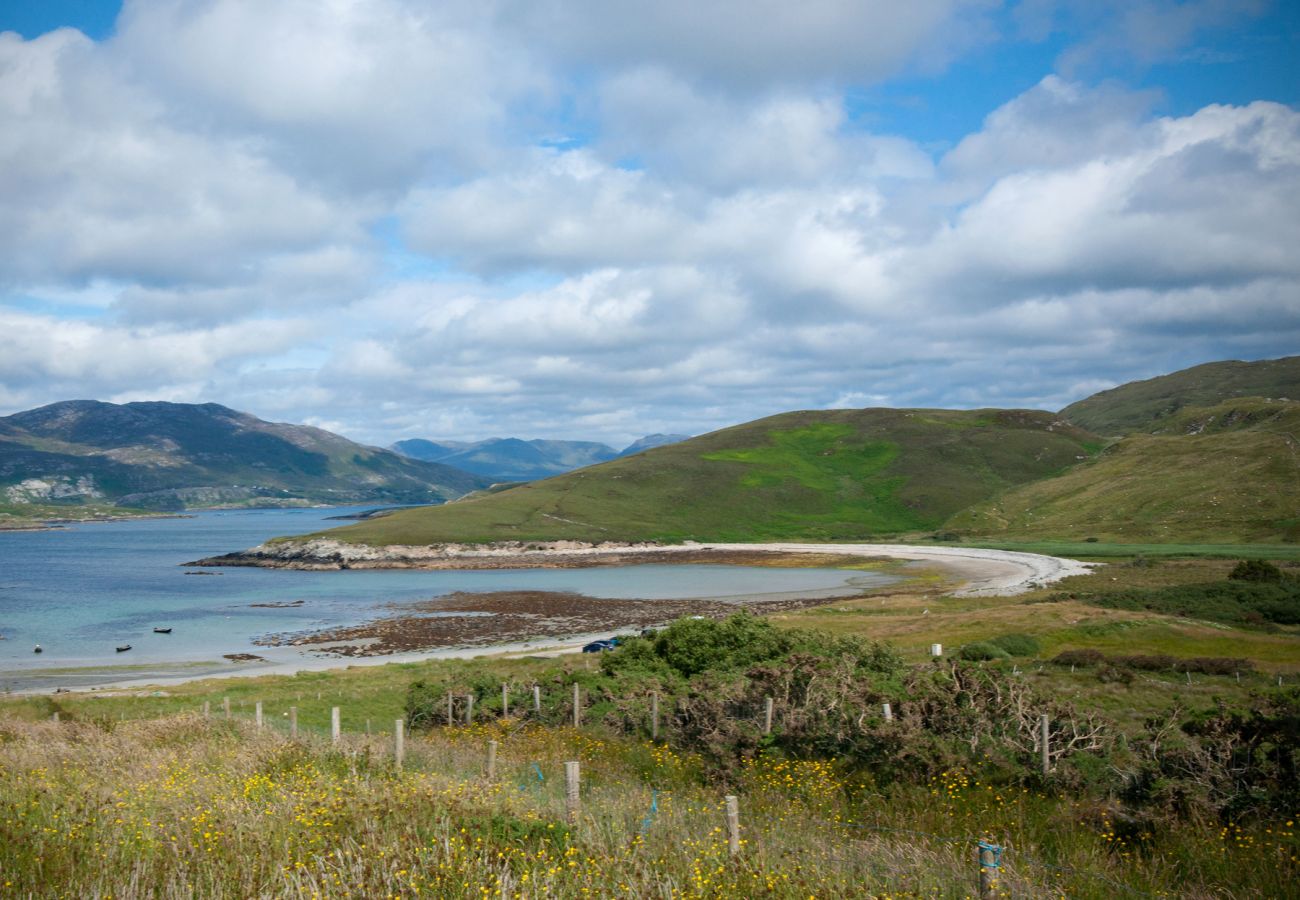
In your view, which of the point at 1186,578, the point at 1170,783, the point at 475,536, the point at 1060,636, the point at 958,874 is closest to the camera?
the point at 958,874

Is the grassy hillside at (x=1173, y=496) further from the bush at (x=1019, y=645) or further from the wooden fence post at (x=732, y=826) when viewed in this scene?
the wooden fence post at (x=732, y=826)

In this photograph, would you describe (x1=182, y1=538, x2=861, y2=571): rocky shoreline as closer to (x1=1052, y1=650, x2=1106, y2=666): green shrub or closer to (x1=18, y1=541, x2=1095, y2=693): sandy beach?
(x1=18, y1=541, x2=1095, y2=693): sandy beach

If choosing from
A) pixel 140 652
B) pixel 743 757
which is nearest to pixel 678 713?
pixel 743 757

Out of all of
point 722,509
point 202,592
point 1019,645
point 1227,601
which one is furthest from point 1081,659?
point 722,509

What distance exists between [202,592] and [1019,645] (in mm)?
93193

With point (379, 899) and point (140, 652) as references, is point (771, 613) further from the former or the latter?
point (379, 899)

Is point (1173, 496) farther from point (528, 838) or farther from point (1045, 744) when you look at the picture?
point (528, 838)

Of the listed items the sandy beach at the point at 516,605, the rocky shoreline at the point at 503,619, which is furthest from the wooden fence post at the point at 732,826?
the sandy beach at the point at 516,605

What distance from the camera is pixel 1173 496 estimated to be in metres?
129

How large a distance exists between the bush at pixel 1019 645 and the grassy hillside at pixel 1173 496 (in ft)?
279

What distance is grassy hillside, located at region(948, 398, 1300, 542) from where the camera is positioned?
11450 centimetres

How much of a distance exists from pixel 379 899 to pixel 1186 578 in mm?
77551

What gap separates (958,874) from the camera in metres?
8.24

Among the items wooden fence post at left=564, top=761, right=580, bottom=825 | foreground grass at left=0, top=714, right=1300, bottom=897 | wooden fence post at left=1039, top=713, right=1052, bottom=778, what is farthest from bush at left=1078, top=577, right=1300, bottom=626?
wooden fence post at left=564, top=761, right=580, bottom=825
